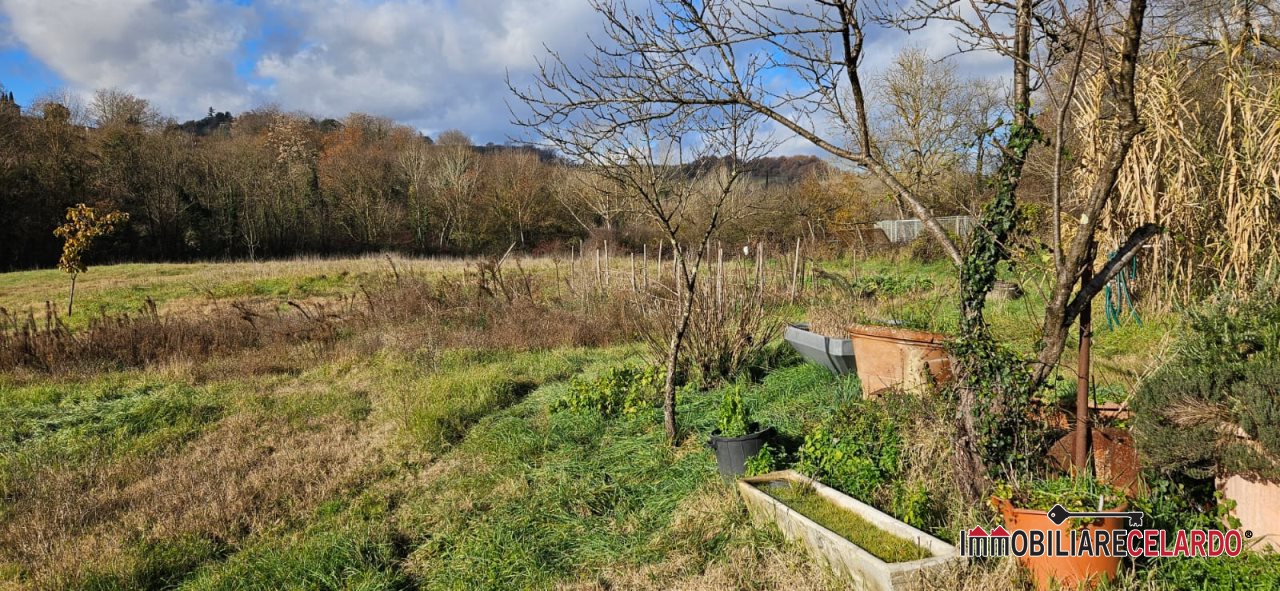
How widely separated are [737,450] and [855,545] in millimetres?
1282

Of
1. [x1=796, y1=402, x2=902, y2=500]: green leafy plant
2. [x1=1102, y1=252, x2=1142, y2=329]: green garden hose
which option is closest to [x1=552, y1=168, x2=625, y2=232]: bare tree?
[x1=796, y1=402, x2=902, y2=500]: green leafy plant

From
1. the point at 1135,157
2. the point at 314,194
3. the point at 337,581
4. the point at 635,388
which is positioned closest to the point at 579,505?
the point at 337,581

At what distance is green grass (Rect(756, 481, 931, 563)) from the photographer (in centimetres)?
295

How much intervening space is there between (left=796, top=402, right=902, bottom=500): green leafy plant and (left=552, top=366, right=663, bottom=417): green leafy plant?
2.07m

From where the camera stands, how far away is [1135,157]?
7094mm

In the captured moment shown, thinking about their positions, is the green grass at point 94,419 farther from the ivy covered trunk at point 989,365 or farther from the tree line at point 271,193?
the tree line at point 271,193

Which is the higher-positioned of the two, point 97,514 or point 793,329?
point 793,329

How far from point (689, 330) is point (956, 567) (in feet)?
13.3

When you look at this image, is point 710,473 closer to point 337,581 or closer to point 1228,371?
point 337,581

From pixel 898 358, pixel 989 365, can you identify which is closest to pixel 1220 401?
pixel 989 365

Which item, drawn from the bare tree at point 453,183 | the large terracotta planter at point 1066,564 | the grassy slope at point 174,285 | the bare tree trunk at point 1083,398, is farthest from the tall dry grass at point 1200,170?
the bare tree at point 453,183

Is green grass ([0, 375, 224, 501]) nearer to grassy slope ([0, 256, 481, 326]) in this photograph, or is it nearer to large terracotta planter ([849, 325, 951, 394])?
large terracotta planter ([849, 325, 951, 394])

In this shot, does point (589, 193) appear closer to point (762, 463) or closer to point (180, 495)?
point (762, 463)

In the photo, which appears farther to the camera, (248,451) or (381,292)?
(381,292)
